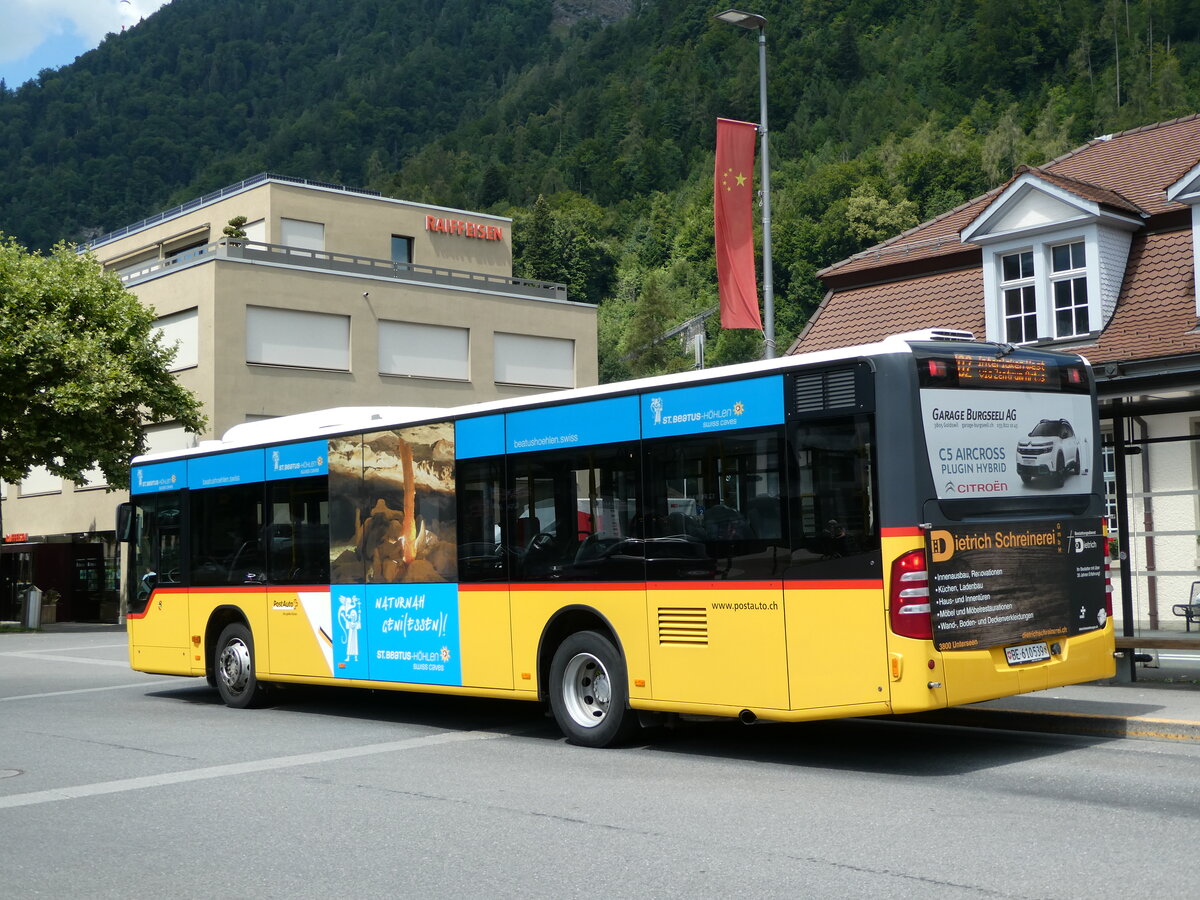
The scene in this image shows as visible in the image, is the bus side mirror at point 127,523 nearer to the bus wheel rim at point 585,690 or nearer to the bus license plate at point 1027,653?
the bus wheel rim at point 585,690

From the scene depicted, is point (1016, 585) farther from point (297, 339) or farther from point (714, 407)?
point (297, 339)

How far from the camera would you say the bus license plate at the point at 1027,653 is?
911 centimetres

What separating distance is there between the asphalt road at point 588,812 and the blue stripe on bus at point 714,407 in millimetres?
2380

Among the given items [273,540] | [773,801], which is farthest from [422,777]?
[273,540]

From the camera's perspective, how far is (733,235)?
1906 centimetres

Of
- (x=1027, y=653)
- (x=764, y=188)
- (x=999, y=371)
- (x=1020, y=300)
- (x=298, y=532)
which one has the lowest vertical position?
(x=1027, y=653)

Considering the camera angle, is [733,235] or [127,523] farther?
[733,235]

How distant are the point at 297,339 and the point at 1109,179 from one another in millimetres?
27675

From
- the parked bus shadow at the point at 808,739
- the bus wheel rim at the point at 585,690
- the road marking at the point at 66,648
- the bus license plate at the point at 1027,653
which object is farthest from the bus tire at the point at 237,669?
the road marking at the point at 66,648

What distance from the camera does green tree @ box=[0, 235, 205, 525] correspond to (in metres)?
34.2

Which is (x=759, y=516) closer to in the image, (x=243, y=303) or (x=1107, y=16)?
(x=243, y=303)

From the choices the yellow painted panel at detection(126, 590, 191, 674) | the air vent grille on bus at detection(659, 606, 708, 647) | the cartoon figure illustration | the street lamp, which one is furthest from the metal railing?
the air vent grille on bus at detection(659, 606, 708, 647)

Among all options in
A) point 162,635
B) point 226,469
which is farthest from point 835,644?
point 162,635

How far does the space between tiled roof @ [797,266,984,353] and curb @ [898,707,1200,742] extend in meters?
10.00
